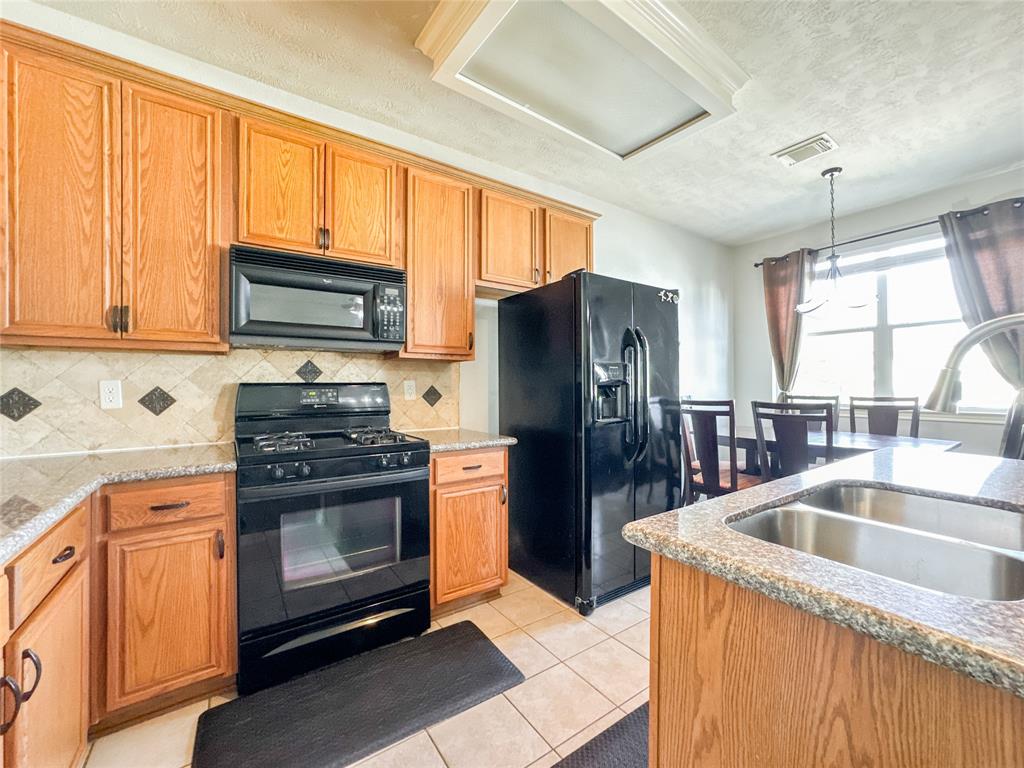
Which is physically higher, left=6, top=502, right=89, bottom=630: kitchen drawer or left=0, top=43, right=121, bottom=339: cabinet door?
left=0, top=43, right=121, bottom=339: cabinet door

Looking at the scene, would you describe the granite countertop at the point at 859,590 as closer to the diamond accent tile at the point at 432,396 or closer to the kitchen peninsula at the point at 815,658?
the kitchen peninsula at the point at 815,658

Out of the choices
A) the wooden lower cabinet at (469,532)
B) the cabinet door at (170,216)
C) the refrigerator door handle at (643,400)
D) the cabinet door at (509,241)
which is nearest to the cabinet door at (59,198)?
→ the cabinet door at (170,216)

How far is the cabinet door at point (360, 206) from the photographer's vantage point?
83.4 inches

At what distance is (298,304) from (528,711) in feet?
6.33

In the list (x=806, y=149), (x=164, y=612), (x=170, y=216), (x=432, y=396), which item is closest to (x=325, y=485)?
(x=164, y=612)

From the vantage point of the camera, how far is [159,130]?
1.76 m

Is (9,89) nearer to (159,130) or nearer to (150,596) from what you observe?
(159,130)

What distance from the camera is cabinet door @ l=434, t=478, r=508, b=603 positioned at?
2168mm

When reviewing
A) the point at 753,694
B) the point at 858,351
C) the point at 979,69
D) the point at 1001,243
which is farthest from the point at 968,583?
the point at 858,351

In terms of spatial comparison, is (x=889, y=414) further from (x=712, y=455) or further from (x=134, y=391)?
(x=134, y=391)

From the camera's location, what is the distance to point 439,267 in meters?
2.44

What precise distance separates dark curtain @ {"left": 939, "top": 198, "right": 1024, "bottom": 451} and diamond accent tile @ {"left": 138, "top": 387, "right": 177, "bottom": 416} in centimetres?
505

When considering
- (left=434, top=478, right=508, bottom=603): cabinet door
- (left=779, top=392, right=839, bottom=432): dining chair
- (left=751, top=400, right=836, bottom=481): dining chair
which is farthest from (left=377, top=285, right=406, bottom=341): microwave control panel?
(left=779, top=392, right=839, bottom=432): dining chair

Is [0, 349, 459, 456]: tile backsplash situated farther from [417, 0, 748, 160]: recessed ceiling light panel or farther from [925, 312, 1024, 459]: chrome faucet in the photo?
[925, 312, 1024, 459]: chrome faucet
